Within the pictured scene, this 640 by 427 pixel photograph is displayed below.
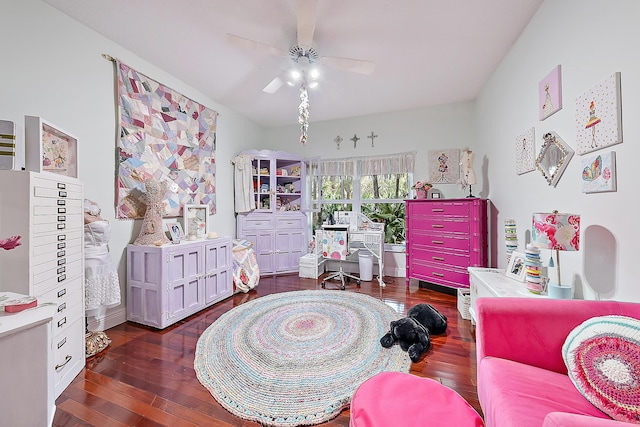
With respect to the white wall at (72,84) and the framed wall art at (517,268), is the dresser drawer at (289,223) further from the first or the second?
the framed wall art at (517,268)

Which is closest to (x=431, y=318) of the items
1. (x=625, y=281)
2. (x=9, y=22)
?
(x=625, y=281)

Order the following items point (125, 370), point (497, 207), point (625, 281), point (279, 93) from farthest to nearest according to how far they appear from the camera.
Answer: point (279, 93), point (497, 207), point (125, 370), point (625, 281)

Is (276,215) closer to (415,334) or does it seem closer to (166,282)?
(166,282)

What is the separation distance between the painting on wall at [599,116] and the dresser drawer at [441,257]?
67.2 inches

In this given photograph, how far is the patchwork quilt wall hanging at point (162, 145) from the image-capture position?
8.09 ft

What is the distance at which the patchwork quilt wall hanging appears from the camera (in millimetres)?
2465

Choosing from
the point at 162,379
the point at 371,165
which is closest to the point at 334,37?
the point at 371,165

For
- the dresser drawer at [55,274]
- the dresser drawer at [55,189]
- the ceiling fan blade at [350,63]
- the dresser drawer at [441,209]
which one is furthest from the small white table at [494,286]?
the dresser drawer at [55,189]

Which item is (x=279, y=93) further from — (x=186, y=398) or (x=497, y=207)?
(x=186, y=398)

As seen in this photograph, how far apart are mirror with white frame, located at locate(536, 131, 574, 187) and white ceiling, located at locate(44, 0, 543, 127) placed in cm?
111

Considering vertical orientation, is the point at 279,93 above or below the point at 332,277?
above

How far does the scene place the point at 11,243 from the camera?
103 centimetres

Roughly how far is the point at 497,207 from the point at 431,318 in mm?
1674

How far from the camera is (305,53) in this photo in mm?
2279
